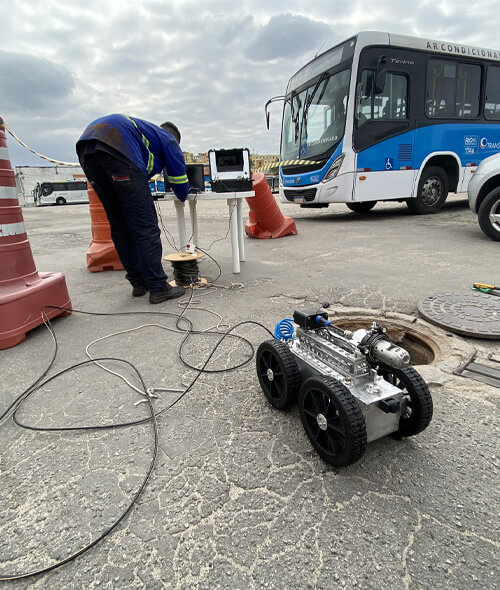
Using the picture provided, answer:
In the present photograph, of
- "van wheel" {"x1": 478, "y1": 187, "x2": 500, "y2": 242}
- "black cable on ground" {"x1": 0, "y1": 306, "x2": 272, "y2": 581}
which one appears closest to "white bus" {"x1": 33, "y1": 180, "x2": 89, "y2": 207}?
"van wheel" {"x1": 478, "y1": 187, "x2": 500, "y2": 242}

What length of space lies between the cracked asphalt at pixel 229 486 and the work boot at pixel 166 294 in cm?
92

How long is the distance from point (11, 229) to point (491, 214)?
21.3 ft

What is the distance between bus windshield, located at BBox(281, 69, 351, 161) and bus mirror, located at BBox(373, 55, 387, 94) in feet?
1.91

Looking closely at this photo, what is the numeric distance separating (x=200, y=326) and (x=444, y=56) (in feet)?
31.3

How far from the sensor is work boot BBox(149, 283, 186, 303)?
12.3 feet

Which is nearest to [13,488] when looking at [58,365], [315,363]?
[58,365]

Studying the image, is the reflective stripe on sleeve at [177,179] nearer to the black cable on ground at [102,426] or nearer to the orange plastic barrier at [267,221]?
the black cable on ground at [102,426]

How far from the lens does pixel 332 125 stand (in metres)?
8.12

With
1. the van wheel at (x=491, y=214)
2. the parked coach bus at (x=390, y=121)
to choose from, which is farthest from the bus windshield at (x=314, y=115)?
the van wheel at (x=491, y=214)

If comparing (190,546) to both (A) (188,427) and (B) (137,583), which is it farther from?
(A) (188,427)

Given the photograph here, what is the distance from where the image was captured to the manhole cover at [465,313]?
2611mm

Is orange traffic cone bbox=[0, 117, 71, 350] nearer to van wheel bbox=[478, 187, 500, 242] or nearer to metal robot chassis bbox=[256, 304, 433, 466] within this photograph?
metal robot chassis bbox=[256, 304, 433, 466]

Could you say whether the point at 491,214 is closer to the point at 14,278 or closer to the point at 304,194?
the point at 304,194

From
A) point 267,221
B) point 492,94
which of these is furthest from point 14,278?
point 492,94
